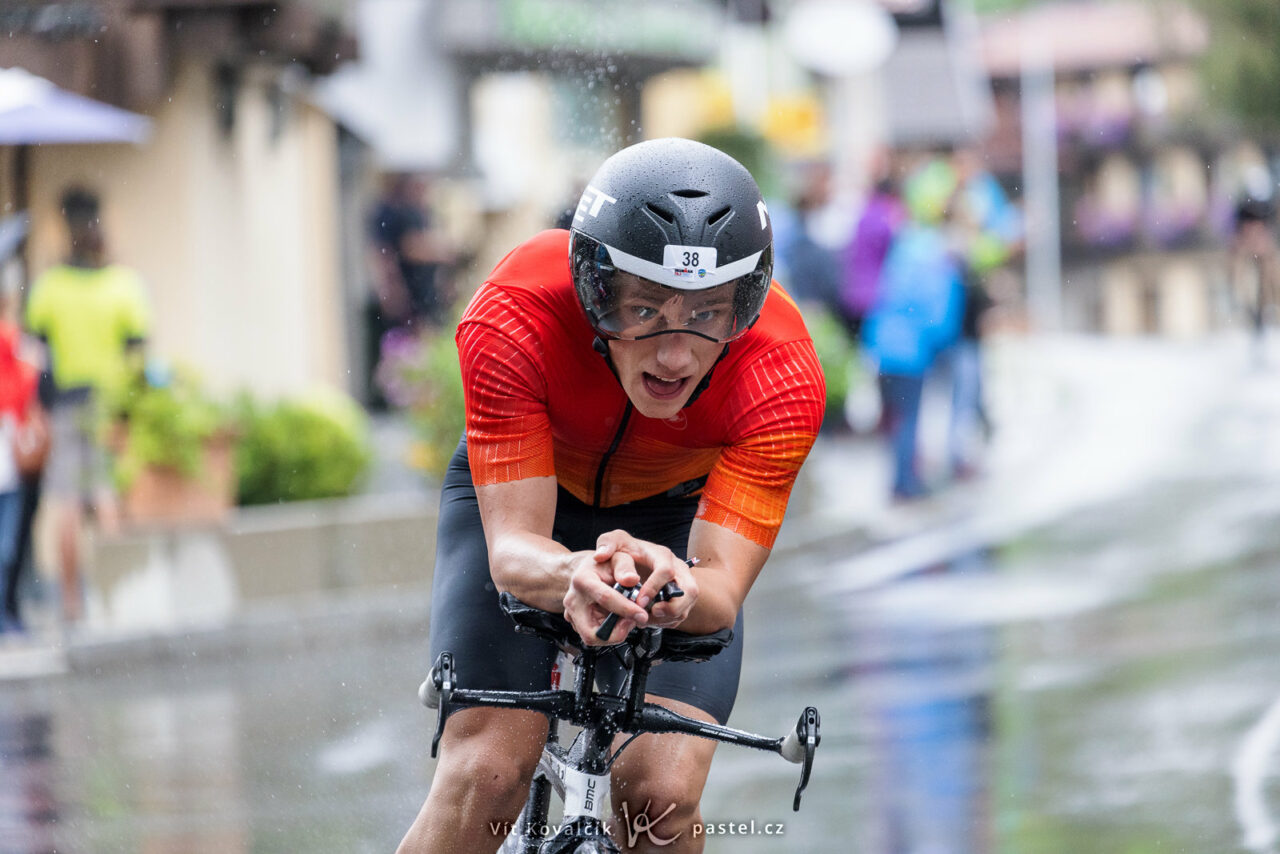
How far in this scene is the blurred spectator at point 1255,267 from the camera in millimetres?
25531

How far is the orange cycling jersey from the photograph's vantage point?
11.9ft

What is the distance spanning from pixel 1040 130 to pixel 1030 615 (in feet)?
200

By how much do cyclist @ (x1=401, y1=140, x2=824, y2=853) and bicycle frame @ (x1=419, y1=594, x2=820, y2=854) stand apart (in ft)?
0.44

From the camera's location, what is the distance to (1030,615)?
10266 mm

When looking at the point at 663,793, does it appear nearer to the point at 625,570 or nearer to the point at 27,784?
the point at 625,570

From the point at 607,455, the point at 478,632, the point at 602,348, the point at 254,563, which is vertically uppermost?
the point at 602,348

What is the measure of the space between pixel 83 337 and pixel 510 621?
7296 mm

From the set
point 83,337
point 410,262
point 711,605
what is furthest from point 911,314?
point 711,605

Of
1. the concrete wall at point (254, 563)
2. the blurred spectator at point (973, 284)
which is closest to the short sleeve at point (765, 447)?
the concrete wall at point (254, 563)

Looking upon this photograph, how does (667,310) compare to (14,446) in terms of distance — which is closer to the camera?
(667,310)

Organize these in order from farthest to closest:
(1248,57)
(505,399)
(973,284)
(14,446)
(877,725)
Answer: (1248,57), (973,284), (14,446), (877,725), (505,399)

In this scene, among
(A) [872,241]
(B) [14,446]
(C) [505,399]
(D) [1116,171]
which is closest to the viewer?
(C) [505,399]

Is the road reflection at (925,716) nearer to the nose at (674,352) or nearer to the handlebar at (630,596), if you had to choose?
the nose at (674,352)

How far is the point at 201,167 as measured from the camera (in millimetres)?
15984
